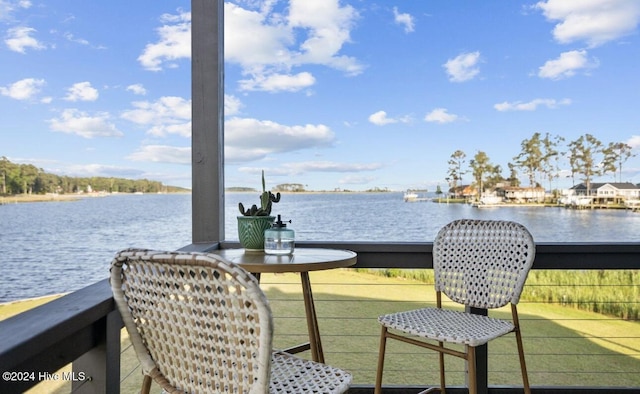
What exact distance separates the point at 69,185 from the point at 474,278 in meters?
7.45

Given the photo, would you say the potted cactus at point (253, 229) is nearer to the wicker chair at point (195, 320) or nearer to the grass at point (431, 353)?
the grass at point (431, 353)

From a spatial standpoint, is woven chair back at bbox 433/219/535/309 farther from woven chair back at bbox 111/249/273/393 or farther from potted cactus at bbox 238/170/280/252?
woven chair back at bbox 111/249/273/393

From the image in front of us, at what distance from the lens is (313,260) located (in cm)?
174

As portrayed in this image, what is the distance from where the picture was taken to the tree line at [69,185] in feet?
15.8

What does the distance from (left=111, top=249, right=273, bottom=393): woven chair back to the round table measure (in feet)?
1.85

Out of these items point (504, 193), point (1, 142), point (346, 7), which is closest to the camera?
point (504, 193)

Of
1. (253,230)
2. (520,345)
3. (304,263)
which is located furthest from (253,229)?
(520,345)

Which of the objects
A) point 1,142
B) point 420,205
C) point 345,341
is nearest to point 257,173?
point 420,205

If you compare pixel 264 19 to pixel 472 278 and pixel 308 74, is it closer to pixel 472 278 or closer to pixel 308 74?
pixel 308 74

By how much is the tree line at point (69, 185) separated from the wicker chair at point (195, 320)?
10.7ft

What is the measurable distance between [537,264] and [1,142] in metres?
14.4

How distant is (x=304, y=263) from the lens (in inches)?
65.2

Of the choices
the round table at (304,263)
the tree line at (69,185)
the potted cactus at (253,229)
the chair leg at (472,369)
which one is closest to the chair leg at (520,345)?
the chair leg at (472,369)

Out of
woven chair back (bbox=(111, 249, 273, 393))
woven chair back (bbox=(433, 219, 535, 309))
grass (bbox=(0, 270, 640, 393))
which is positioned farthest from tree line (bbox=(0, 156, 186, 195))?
woven chair back (bbox=(111, 249, 273, 393))
